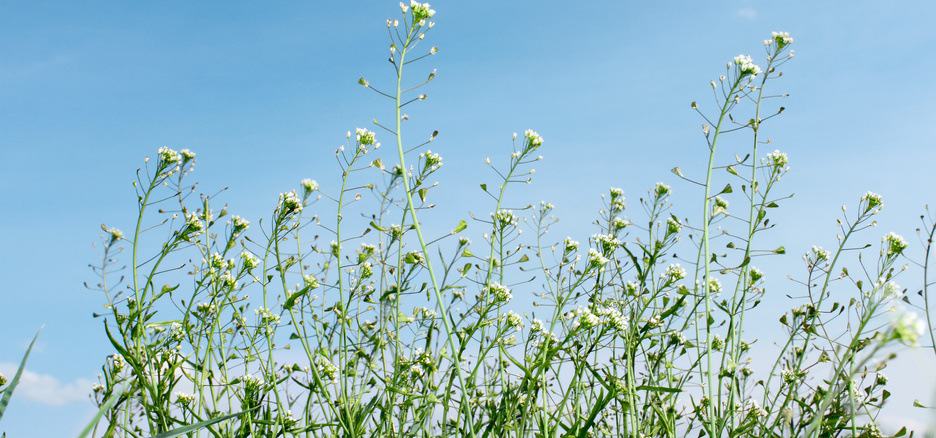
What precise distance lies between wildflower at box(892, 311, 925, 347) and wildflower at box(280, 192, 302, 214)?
2.84 meters

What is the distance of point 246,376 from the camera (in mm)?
3914

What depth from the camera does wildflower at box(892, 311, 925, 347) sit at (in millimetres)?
1464

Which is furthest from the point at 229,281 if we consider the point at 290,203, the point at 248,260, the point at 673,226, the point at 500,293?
the point at 673,226

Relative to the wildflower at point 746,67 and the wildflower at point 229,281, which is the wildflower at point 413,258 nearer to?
the wildflower at point 229,281

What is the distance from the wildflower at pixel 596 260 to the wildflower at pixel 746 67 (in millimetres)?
1192

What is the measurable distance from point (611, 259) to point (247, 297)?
6.42 ft

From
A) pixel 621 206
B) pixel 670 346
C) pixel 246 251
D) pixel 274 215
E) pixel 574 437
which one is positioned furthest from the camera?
pixel 621 206

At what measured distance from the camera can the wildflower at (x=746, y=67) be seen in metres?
4.32

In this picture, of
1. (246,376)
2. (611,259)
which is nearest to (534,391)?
(611,259)

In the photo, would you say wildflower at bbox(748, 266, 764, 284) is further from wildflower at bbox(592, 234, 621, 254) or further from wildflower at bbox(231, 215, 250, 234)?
wildflower at bbox(231, 215, 250, 234)

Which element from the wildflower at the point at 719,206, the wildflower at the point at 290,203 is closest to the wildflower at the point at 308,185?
the wildflower at the point at 290,203

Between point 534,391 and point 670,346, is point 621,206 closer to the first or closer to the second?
point 670,346

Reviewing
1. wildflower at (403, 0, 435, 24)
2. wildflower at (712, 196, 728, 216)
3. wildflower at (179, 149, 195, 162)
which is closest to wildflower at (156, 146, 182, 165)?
wildflower at (179, 149, 195, 162)

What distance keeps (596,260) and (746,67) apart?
4.15 feet
